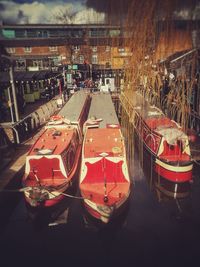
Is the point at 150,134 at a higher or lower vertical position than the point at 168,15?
lower

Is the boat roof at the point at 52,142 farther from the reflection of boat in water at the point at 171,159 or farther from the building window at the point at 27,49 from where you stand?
the building window at the point at 27,49

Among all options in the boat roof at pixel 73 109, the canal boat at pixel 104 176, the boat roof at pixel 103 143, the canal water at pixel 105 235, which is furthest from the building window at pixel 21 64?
the canal water at pixel 105 235

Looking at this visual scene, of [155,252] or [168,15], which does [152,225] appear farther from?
[168,15]

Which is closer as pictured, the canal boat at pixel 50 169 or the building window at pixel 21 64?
the canal boat at pixel 50 169

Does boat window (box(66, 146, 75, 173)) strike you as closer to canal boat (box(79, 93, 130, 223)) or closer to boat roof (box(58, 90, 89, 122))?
canal boat (box(79, 93, 130, 223))

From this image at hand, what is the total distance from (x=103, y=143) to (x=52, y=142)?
3.59 metres

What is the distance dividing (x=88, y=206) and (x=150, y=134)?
8.72 meters

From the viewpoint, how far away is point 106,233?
13.2 metres

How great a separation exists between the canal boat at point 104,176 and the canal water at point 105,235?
1185 mm

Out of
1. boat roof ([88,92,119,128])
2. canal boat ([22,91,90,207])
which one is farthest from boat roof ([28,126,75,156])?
boat roof ([88,92,119,128])

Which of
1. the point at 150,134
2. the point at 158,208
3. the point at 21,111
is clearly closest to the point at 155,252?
the point at 158,208

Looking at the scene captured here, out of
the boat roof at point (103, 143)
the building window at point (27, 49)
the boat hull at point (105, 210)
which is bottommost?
the boat hull at point (105, 210)

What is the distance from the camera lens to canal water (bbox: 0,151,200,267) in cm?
1161

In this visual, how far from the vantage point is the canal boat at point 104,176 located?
512 inches
